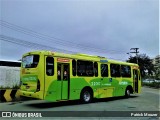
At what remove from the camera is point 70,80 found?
16.8 meters

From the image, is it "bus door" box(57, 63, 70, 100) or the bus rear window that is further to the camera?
"bus door" box(57, 63, 70, 100)

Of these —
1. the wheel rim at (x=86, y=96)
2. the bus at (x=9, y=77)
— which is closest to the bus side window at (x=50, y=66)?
the wheel rim at (x=86, y=96)

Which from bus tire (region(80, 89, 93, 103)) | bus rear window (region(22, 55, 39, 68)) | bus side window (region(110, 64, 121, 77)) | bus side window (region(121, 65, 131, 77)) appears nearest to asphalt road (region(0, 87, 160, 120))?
bus tire (region(80, 89, 93, 103))

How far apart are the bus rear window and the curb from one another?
2.49m

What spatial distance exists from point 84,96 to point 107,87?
2.91 meters

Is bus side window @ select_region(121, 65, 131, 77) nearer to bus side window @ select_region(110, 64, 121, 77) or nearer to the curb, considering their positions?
bus side window @ select_region(110, 64, 121, 77)

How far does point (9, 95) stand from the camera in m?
18.1

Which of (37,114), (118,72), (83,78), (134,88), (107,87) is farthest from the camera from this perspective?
(134,88)

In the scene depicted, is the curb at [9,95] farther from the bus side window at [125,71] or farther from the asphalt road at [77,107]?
the bus side window at [125,71]

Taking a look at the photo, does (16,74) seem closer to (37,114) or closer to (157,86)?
(37,114)

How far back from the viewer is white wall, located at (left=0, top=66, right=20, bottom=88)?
72.4 ft

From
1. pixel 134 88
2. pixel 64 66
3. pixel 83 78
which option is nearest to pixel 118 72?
pixel 134 88

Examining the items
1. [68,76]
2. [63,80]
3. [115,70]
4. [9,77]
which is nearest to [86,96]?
[68,76]

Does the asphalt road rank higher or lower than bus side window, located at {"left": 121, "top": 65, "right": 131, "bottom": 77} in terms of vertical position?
lower
